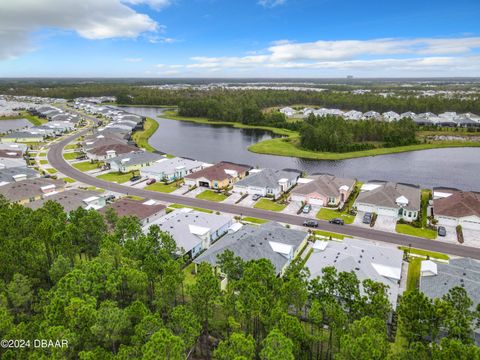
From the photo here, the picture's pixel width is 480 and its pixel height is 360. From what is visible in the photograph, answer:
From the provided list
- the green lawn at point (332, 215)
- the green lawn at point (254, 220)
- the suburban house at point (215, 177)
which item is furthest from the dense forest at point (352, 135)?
the green lawn at point (254, 220)

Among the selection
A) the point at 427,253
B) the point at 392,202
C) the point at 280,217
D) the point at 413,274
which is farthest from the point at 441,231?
the point at 280,217

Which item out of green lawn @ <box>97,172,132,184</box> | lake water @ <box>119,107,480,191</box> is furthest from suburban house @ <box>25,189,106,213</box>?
lake water @ <box>119,107,480,191</box>

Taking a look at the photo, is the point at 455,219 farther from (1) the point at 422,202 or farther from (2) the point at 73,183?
(2) the point at 73,183

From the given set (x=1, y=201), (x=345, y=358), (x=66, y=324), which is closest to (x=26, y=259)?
(x=66, y=324)

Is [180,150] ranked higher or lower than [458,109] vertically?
lower

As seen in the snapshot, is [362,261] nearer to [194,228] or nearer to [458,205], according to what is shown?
[194,228]

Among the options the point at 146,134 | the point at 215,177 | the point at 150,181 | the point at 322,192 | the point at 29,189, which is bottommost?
the point at 150,181

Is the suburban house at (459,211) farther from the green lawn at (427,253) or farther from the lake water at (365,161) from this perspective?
the lake water at (365,161)
